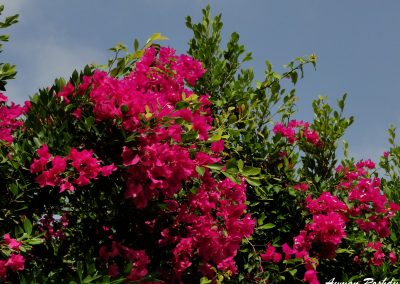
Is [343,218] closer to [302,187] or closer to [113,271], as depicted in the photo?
[302,187]

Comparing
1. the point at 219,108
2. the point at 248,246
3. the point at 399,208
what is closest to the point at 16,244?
the point at 248,246

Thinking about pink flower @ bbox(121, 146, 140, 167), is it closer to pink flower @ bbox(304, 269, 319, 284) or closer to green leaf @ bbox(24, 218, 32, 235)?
green leaf @ bbox(24, 218, 32, 235)

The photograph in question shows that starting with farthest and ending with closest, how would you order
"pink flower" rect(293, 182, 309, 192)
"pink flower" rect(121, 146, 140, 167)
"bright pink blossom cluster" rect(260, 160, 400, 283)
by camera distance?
1. "pink flower" rect(293, 182, 309, 192)
2. "bright pink blossom cluster" rect(260, 160, 400, 283)
3. "pink flower" rect(121, 146, 140, 167)

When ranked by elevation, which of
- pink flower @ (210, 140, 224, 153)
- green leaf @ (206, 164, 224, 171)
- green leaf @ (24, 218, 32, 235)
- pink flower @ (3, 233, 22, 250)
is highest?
pink flower @ (210, 140, 224, 153)

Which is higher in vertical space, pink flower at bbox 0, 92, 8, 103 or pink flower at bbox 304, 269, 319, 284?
pink flower at bbox 0, 92, 8, 103

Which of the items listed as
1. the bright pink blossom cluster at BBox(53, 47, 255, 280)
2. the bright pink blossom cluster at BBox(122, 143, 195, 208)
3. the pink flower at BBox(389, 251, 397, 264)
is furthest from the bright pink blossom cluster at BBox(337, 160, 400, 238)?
the bright pink blossom cluster at BBox(122, 143, 195, 208)

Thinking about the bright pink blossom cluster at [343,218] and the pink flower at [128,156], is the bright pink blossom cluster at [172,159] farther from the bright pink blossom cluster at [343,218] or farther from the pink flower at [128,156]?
the bright pink blossom cluster at [343,218]

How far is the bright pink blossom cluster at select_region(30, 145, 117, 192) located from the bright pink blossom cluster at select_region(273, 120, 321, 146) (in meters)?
3.09

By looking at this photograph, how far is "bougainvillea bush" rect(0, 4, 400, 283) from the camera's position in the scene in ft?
12.0

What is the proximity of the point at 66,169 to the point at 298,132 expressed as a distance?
365 cm

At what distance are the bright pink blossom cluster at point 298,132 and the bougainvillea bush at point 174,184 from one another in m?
0.01

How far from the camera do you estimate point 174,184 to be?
382 cm

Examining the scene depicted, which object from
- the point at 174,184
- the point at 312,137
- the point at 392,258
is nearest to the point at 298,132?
the point at 312,137

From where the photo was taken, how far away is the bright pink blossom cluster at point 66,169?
11.4 feet
